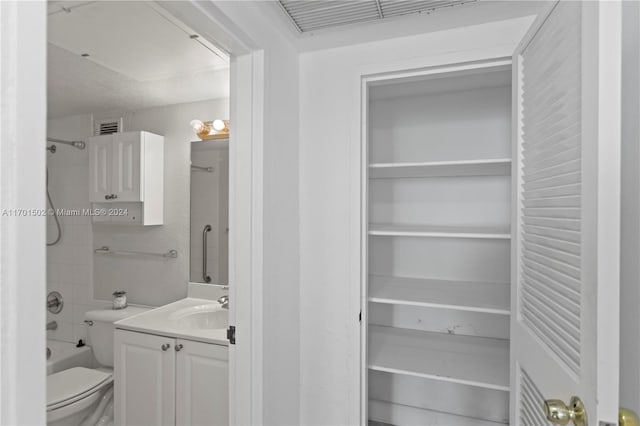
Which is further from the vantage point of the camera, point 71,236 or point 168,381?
point 71,236

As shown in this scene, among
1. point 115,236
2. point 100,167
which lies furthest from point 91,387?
point 100,167

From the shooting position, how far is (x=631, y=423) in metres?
0.73

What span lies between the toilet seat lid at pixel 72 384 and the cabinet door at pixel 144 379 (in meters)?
0.22

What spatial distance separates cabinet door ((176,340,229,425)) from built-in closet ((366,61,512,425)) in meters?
0.71

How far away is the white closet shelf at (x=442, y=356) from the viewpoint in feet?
4.91

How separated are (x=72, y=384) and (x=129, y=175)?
1266mm

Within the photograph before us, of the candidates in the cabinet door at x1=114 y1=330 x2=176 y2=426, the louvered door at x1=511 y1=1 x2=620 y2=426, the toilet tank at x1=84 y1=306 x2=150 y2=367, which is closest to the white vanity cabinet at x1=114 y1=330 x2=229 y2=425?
the cabinet door at x1=114 y1=330 x2=176 y2=426

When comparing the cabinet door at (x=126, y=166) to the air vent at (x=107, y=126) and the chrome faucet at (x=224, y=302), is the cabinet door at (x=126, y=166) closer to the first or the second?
the air vent at (x=107, y=126)

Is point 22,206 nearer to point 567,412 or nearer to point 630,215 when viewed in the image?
point 567,412

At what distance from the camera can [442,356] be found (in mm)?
1679

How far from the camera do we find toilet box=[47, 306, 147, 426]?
1.86 meters

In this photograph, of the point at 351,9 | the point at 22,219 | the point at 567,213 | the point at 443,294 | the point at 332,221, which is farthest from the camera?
the point at 443,294

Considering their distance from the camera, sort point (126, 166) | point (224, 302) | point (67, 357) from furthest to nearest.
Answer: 1. point (67, 357)
2. point (126, 166)
3. point (224, 302)

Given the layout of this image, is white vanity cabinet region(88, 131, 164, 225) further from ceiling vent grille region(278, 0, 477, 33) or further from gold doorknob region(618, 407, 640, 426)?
gold doorknob region(618, 407, 640, 426)
